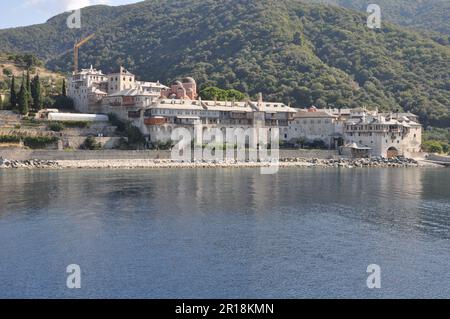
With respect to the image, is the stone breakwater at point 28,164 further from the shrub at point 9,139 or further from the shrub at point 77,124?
the shrub at point 77,124

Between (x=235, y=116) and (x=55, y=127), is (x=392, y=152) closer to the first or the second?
(x=235, y=116)

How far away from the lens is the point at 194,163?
63.6 m

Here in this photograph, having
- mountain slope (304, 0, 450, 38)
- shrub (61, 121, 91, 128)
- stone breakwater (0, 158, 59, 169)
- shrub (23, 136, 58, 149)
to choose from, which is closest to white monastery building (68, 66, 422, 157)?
shrub (61, 121, 91, 128)

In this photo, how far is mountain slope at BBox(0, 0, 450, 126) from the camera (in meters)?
94.2

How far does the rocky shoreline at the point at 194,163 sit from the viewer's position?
58.3m

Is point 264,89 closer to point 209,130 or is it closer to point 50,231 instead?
point 209,130

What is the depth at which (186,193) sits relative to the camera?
40656 millimetres

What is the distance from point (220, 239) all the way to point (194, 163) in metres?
37.3

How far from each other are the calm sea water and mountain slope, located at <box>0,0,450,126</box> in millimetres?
50281

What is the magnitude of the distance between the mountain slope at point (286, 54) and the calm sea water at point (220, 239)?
165ft

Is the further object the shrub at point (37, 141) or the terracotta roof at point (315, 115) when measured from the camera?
the terracotta roof at point (315, 115)

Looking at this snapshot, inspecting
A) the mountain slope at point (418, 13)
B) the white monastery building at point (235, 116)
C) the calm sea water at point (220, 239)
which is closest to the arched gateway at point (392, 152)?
the white monastery building at point (235, 116)
